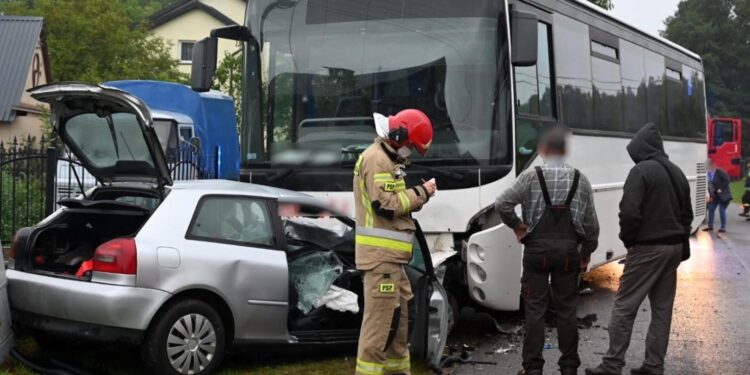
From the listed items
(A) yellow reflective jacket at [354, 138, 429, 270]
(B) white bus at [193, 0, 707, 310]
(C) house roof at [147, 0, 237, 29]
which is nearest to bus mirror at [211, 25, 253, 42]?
(B) white bus at [193, 0, 707, 310]

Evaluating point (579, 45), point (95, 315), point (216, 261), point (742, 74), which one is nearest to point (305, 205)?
point (216, 261)

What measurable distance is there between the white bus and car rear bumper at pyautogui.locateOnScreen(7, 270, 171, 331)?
2.47m

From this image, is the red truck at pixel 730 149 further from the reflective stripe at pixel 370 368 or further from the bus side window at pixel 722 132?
the reflective stripe at pixel 370 368

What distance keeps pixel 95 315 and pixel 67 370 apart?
0.60 m

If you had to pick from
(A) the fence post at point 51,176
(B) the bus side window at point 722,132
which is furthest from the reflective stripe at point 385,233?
(B) the bus side window at point 722,132

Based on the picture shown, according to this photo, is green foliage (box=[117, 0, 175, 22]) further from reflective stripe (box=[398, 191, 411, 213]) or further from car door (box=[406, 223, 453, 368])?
reflective stripe (box=[398, 191, 411, 213])

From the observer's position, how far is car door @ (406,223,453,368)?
21.0 feet

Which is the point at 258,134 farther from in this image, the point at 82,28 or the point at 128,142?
the point at 82,28

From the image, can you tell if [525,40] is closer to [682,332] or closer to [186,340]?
[682,332]

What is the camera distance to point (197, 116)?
56.7 feet

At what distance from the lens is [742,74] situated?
73.6 meters

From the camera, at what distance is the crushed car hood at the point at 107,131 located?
6.38 meters

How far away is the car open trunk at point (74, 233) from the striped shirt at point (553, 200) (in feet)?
8.81

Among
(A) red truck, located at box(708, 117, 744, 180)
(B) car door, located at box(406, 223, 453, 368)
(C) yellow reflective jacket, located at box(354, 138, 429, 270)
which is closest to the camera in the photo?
(C) yellow reflective jacket, located at box(354, 138, 429, 270)
